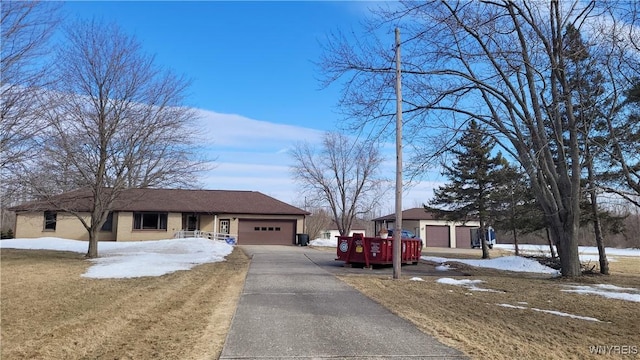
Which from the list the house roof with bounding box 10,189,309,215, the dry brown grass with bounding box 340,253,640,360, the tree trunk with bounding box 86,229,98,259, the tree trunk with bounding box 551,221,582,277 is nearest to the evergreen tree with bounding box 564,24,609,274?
the tree trunk with bounding box 551,221,582,277

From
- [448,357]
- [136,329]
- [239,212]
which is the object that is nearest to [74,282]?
[136,329]

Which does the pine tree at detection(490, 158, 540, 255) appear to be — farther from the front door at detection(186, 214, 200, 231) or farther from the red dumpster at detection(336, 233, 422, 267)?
the front door at detection(186, 214, 200, 231)

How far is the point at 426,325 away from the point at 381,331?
873 mm

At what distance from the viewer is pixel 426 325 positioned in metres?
7.16

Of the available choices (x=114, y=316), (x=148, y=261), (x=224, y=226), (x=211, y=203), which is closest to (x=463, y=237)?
(x=224, y=226)

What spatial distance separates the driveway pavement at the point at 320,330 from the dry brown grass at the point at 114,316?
0.39 meters

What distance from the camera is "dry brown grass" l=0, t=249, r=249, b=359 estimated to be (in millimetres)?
5727

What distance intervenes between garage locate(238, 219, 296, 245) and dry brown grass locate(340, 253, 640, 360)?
90.8 feet

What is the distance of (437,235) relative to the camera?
1941 inches

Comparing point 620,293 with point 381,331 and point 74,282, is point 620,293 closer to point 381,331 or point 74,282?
point 381,331

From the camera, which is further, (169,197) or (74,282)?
(169,197)

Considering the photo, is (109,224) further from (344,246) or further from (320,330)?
(320,330)

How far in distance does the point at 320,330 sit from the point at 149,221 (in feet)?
A: 109

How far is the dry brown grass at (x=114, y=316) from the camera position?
5.73 m
